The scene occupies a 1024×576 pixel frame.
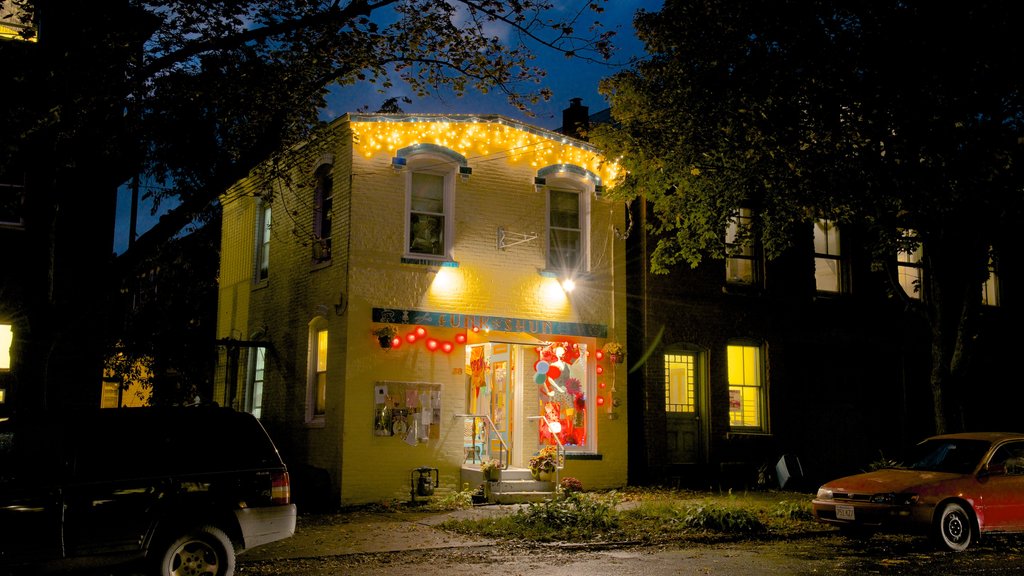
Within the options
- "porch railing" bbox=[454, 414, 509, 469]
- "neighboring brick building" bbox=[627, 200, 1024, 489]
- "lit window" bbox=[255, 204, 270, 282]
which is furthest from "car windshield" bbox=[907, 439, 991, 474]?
"lit window" bbox=[255, 204, 270, 282]

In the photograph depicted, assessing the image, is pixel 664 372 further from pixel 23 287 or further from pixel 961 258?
pixel 23 287

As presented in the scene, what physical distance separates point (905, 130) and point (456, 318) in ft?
26.4

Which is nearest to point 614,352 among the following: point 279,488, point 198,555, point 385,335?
point 385,335

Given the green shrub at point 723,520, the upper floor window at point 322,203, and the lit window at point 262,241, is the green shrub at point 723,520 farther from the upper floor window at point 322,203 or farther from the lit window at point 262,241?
the lit window at point 262,241

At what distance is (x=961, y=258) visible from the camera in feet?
55.9

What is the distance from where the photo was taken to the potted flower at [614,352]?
1802cm

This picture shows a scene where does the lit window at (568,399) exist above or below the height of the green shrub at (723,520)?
above

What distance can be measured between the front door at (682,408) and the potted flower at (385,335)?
6.12m

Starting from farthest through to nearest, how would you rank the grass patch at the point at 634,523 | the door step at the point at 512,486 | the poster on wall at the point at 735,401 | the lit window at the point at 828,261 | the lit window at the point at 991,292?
the lit window at the point at 991,292 < the lit window at the point at 828,261 < the poster on wall at the point at 735,401 < the door step at the point at 512,486 < the grass patch at the point at 634,523

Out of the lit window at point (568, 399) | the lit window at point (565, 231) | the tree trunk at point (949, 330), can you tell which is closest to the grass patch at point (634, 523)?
the lit window at point (568, 399)

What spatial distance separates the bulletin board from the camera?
633 inches

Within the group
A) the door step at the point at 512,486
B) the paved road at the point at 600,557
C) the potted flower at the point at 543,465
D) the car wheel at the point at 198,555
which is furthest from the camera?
the potted flower at the point at 543,465

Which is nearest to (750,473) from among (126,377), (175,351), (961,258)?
(961,258)

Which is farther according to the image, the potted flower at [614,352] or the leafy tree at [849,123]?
the potted flower at [614,352]
